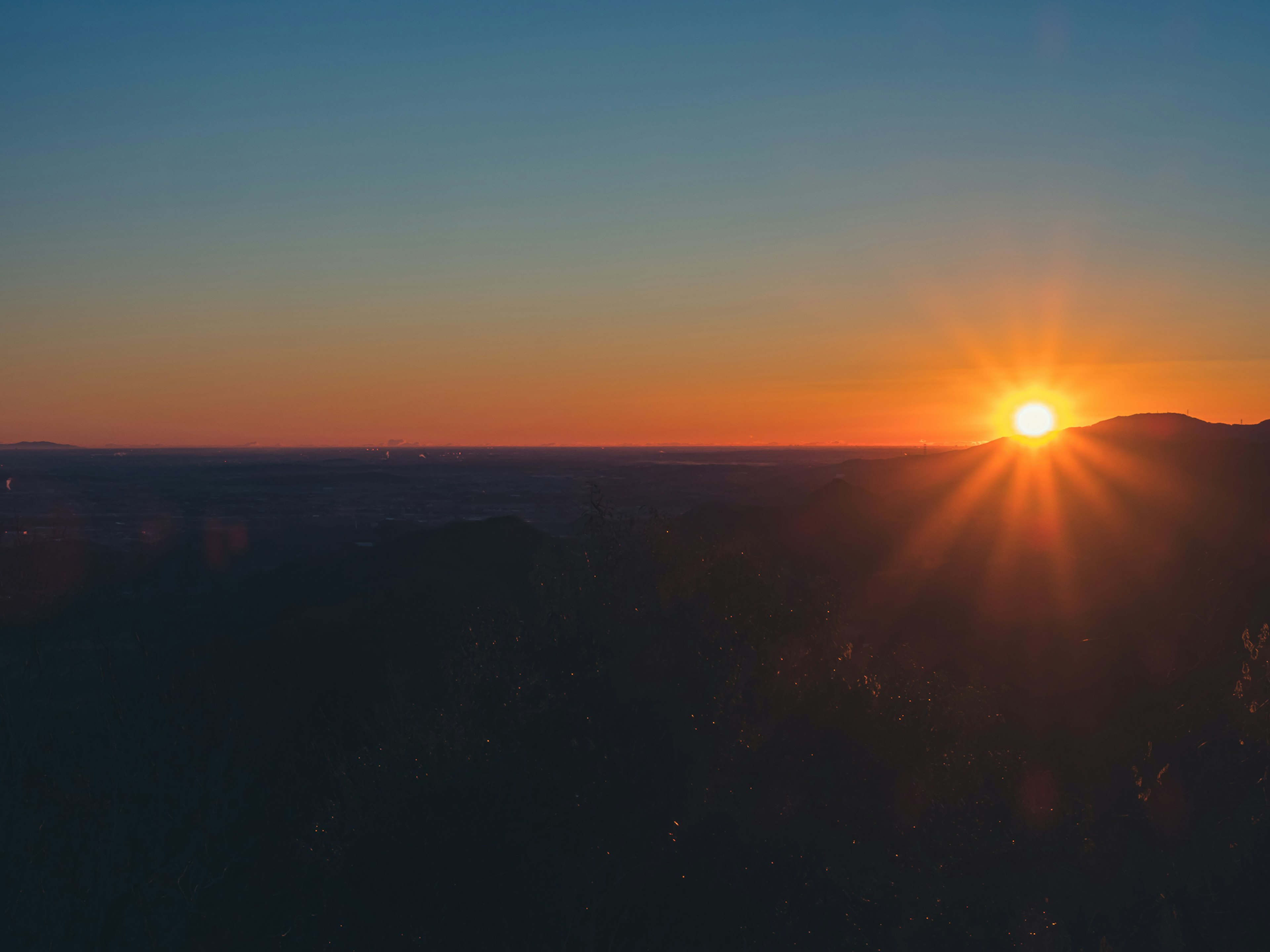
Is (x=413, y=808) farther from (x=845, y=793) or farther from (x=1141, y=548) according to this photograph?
(x=1141, y=548)

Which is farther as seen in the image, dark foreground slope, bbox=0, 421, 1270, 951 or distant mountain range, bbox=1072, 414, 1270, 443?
distant mountain range, bbox=1072, 414, 1270, 443

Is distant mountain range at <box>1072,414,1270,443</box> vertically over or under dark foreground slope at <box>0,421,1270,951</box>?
over

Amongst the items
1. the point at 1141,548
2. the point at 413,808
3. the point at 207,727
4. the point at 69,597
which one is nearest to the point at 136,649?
the point at 69,597

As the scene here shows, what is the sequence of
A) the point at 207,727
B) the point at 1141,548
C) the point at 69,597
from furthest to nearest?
the point at 69,597 → the point at 1141,548 → the point at 207,727

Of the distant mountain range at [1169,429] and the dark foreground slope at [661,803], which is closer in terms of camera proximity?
the dark foreground slope at [661,803]

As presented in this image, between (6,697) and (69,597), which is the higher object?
(6,697)

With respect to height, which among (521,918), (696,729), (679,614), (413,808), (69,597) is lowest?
(69,597)

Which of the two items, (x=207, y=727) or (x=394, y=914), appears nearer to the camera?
(x=394, y=914)

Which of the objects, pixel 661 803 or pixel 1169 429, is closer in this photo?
pixel 661 803

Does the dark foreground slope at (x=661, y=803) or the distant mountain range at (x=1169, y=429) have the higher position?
the distant mountain range at (x=1169, y=429)

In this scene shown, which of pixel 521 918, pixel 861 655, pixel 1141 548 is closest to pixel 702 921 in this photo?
pixel 521 918

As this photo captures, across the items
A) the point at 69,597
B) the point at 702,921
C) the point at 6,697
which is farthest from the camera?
the point at 69,597
